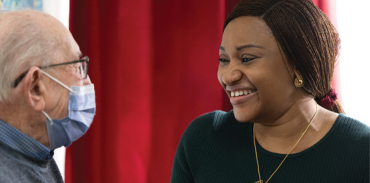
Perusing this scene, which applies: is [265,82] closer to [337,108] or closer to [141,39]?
[337,108]

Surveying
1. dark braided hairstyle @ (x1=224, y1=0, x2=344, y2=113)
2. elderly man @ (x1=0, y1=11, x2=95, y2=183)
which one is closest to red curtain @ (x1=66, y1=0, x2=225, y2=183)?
dark braided hairstyle @ (x1=224, y1=0, x2=344, y2=113)

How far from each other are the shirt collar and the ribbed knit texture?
1 centimetres

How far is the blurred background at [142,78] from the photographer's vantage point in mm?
2080

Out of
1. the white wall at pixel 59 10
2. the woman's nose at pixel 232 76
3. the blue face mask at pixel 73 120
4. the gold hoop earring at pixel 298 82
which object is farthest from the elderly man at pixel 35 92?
the white wall at pixel 59 10

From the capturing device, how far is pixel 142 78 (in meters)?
2.12

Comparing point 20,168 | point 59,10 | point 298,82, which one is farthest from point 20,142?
point 59,10

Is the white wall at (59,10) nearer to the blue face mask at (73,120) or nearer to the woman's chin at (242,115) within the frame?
the blue face mask at (73,120)

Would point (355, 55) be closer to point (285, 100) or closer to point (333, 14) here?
point (333, 14)

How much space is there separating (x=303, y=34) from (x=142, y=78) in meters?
1.10

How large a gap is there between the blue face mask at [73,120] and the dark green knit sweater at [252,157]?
455 millimetres

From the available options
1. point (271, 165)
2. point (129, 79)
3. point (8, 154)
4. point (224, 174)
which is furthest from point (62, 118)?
point (129, 79)

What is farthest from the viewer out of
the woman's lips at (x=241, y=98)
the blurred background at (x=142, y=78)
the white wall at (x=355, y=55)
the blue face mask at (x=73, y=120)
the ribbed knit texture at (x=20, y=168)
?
the blurred background at (x=142, y=78)

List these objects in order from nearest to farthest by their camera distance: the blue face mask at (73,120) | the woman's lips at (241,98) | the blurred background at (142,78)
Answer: the blue face mask at (73,120) < the woman's lips at (241,98) < the blurred background at (142,78)

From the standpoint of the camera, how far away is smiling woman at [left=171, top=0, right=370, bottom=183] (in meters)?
1.23
